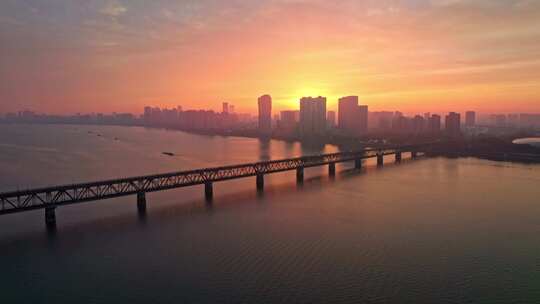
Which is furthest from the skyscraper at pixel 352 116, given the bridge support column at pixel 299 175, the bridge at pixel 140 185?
the bridge support column at pixel 299 175

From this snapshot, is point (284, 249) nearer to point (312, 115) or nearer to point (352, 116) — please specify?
point (312, 115)

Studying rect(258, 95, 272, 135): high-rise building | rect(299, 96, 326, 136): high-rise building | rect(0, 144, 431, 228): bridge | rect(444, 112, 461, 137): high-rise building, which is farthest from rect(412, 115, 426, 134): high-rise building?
rect(0, 144, 431, 228): bridge

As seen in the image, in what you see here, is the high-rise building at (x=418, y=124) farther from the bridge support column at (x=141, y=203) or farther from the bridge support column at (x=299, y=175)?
the bridge support column at (x=141, y=203)

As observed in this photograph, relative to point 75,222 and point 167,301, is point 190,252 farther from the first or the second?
point 75,222

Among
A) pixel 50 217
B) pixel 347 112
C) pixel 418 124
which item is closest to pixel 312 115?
pixel 347 112

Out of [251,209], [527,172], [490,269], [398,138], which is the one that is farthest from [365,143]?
[490,269]

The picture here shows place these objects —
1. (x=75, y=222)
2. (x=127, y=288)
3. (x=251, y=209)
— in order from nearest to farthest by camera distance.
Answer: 1. (x=127, y=288)
2. (x=75, y=222)
3. (x=251, y=209)
